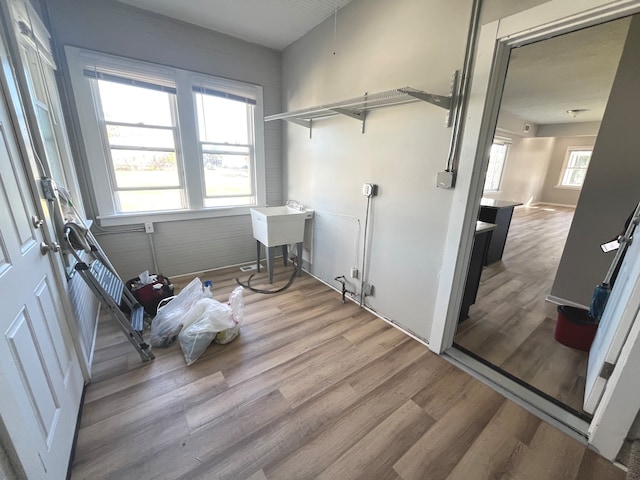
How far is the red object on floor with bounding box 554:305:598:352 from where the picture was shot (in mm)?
1979

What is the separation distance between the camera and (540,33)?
4.26ft

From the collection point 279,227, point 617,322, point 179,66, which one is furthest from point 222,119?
point 617,322

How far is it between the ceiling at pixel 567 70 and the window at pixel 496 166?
146 centimetres

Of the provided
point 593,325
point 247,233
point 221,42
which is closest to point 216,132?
point 221,42

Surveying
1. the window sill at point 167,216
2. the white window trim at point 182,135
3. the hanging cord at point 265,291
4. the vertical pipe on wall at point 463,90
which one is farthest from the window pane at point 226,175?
the vertical pipe on wall at point 463,90

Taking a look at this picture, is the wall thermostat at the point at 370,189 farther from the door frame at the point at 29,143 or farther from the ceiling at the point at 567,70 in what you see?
the door frame at the point at 29,143

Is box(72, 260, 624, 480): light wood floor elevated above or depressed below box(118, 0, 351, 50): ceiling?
below

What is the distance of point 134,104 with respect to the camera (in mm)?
2596

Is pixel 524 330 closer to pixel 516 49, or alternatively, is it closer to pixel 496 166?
pixel 516 49

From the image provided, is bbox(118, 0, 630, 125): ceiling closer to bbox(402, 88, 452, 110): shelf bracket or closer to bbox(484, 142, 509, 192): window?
bbox(402, 88, 452, 110): shelf bracket

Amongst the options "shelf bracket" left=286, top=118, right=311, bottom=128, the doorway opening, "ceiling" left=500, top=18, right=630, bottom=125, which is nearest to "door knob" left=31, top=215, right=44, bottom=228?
"shelf bracket" left=286, top=118, right=311, bottom=128

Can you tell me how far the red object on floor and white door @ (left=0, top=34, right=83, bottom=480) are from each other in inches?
→ 123

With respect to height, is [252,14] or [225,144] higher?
[252,14]

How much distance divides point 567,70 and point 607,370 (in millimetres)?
3710
